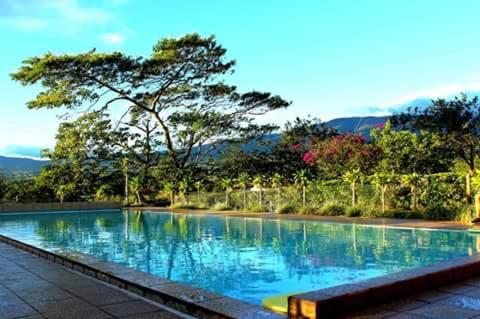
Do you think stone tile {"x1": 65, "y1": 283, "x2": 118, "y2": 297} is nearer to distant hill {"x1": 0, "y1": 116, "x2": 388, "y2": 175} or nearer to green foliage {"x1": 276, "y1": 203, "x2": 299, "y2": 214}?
green foliage {"x1": 276, "y1": 203, "x2": 299, "y2": 214}

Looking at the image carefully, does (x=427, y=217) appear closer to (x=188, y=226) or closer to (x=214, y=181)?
(x=188, y=226)

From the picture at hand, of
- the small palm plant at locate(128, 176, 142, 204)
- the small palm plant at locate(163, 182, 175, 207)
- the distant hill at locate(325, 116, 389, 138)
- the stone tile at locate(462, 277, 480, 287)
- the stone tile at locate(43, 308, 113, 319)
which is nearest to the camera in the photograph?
the stone tile at locate(43, 308, 113, 319)

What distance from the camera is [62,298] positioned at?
4383mm

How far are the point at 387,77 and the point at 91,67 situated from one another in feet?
46.4

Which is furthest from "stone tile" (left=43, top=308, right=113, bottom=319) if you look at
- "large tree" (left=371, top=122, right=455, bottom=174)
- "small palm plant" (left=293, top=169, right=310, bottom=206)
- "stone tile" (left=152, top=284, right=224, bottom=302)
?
"large tree" (left=371, top=122, right=455, bottom=174)

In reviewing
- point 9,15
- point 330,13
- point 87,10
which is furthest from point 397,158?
point 9,15

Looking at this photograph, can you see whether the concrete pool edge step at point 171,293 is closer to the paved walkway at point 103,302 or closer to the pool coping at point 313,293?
the pool coping at point 313,293

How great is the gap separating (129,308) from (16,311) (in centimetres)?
95

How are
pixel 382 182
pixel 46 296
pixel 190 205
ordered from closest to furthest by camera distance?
pixel 46 296
pixel 382 182
pixel 190 205

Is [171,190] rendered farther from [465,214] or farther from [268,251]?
[268,251]

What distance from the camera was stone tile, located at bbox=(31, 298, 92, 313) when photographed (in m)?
3.99

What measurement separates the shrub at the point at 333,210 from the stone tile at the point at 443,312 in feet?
Answer: 39.1

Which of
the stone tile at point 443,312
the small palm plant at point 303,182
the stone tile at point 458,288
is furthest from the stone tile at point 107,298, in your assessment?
the small palm plant at point 303,182

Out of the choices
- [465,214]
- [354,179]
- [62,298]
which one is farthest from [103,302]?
[354,179]
